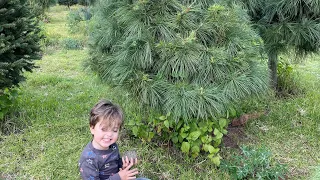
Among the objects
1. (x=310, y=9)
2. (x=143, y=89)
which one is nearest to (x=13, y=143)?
(x=143, y=89)

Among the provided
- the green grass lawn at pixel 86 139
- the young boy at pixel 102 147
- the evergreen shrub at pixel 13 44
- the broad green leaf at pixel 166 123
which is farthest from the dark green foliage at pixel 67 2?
the young boy at pixel 102 147

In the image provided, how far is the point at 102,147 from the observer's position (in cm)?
185

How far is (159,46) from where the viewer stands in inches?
88.2

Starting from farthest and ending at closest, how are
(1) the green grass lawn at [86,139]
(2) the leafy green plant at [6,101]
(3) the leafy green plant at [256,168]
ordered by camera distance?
(2) the leafy green plant at [6,101], (1) the green grass lawn at [86,139], (3) the leafy green plant at [256,168]

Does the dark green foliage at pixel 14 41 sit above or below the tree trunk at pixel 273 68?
above

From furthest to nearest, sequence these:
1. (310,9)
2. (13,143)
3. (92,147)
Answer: (310,9) → (13,143) → (92,147)

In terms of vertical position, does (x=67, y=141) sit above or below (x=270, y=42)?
below

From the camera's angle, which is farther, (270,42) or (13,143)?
(270,42)

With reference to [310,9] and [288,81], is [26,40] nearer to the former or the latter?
[310,9]

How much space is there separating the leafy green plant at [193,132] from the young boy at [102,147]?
1.74 ft

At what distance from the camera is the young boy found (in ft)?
5.86

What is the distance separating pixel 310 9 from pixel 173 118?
193 centimetres

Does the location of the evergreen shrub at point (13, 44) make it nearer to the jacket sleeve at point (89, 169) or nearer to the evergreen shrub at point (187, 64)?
the evergreen shrub at point (187, 64)

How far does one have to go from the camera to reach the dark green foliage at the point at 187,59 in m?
2.21
